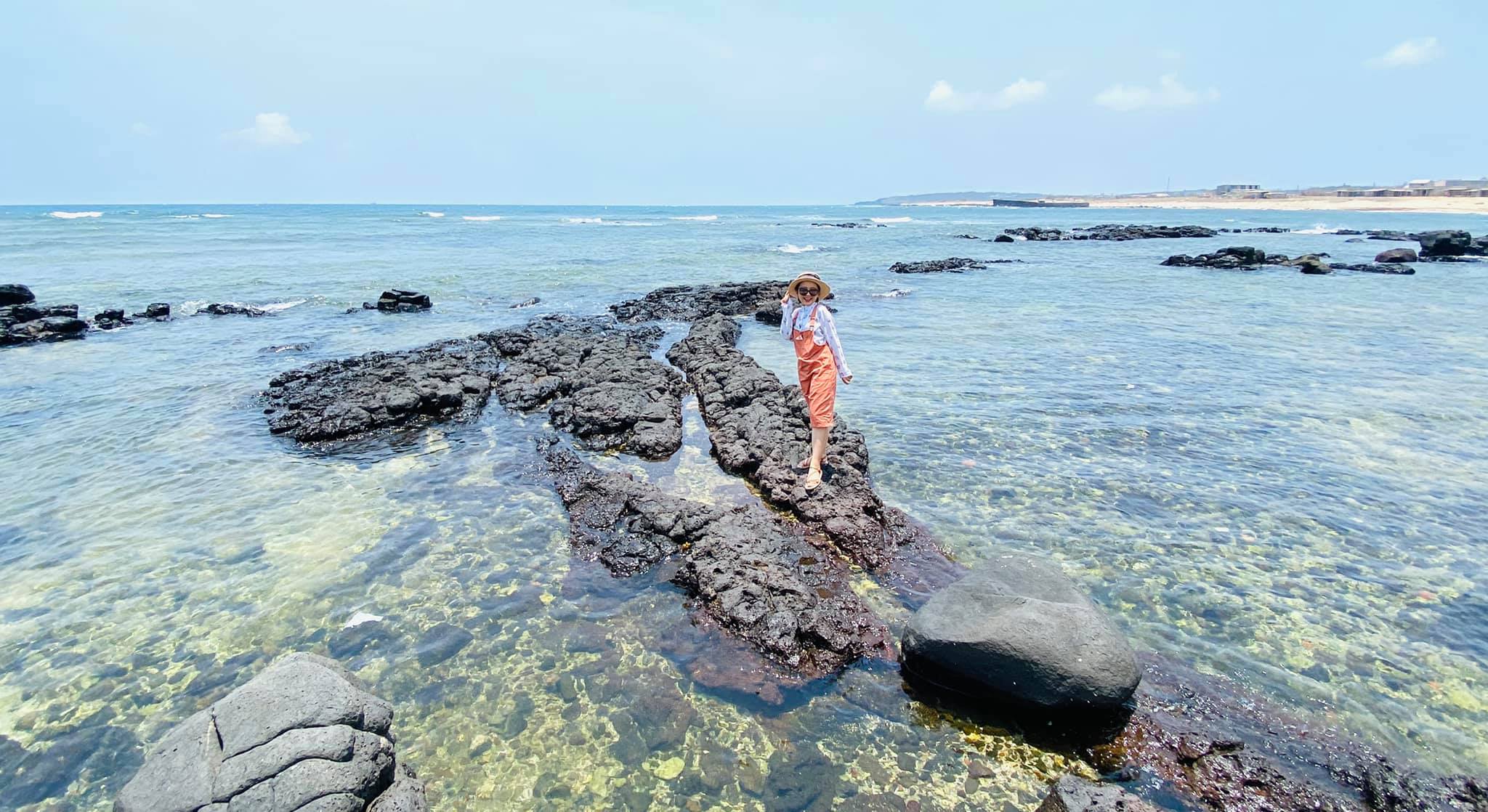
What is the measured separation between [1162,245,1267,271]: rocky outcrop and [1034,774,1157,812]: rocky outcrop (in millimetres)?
44584

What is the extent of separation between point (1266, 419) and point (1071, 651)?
1048cm

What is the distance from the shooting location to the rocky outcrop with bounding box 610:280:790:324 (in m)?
24.8

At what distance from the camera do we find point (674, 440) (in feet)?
38.0

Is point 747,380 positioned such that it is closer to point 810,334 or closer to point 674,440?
point 674,440

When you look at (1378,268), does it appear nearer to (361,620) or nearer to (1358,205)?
(361,620)

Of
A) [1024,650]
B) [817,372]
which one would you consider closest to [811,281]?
[817,372]

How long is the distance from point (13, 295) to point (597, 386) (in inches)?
1052

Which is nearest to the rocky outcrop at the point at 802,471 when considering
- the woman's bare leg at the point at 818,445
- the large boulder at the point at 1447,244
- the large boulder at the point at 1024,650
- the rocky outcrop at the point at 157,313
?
the woman's bare leg at the point at 818,445

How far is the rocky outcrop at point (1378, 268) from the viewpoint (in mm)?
36406

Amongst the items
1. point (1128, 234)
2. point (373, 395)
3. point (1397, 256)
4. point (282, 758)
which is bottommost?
point (282, 758)

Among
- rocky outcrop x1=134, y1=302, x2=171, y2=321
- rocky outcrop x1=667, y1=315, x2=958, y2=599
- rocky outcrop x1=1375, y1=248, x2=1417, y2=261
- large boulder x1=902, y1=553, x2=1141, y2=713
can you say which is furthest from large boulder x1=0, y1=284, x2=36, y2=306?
rocky outcrop x1=1375, y1=248, x2=1417, y2=261

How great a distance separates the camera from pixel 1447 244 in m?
44.1

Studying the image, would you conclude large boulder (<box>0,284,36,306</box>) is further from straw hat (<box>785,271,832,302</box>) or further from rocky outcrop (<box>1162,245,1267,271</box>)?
rocky outcrop (<box>1162,245,1267,271</box>)

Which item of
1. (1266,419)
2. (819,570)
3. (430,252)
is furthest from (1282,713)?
(430,252)
